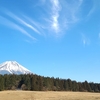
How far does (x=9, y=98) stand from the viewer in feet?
201

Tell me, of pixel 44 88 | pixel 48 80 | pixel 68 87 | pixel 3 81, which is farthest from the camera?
pixel 68 87

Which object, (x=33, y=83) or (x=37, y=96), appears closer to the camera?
(x=37, y=96)

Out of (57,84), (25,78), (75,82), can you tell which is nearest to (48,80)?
(57,84)

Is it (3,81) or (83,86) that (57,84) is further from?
(3,81)

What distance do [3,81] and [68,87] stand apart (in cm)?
5798

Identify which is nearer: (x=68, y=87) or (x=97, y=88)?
(x=68, y=87)

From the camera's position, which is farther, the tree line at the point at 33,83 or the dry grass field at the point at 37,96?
the tree line at the point at 33,83

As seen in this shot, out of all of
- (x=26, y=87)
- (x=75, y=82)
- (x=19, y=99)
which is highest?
(x=75, y=82)

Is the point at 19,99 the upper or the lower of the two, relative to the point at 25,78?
lower

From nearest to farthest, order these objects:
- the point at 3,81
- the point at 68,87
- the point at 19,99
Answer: the point at 19,99
the point at 3,81
the point at 68,87

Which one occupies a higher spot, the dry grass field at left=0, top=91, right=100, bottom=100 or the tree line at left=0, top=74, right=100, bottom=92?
the tree line at left=0, top=74, right=100, bottom=92

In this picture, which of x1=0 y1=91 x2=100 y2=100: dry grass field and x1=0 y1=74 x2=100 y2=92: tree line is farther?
x1=0 y1=74 x2=100 y2=92: tree line

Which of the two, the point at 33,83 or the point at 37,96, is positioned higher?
the point at 33,83

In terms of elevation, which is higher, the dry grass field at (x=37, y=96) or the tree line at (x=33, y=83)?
the tree line at (x=33, y=83)
